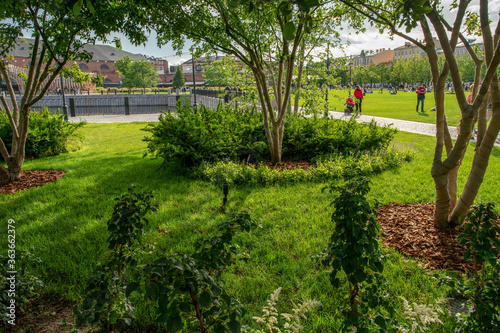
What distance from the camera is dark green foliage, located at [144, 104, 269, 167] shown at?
672 centimetres

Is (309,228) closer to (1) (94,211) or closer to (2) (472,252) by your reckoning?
(2) (472,252)

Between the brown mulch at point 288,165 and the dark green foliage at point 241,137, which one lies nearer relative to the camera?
the dark green foliage at point 241,137

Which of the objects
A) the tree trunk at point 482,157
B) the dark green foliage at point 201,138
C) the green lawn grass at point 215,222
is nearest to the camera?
the green lawn grass at point 215,222

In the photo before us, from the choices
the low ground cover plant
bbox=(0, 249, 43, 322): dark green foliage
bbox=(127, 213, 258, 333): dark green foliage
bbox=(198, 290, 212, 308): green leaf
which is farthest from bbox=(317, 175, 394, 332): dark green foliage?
bbox=(0, 249, 43, 322): dark green foliage

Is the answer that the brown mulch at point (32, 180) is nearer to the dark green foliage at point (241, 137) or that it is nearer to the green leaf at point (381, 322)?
the dark green foliage at point (241, 137)

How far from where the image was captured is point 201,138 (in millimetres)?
6812

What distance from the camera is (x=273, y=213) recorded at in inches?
181

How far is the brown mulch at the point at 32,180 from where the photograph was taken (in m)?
5.86

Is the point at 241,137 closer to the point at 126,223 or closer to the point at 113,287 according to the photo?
the point at 126,223

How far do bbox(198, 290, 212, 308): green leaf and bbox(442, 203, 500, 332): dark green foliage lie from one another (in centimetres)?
144

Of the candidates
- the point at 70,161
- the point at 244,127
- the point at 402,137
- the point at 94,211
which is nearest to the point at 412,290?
the point at 94,211

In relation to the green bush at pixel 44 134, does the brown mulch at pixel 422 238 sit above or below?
below

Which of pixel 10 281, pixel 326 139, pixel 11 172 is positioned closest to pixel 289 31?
pixel 10 281

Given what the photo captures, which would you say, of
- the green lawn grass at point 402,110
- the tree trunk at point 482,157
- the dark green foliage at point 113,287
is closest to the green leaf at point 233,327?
the dark green foliage at point 113,287
